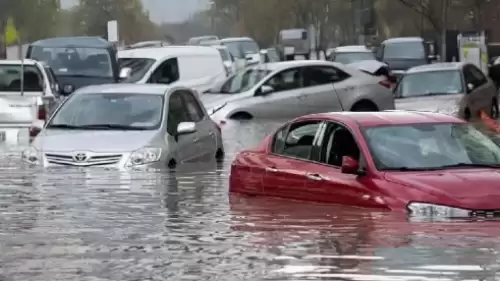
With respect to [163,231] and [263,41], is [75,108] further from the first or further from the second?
[263,41]

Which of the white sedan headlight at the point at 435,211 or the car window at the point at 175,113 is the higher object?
the white sedan headlight at the point at 435,211

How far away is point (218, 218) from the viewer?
12.1 m

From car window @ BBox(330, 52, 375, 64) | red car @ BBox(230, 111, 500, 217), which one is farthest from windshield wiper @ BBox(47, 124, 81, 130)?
car window @ BBox(330, 52, 375, 64)

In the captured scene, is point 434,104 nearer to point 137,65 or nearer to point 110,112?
point 137,65

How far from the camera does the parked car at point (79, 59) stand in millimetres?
29234

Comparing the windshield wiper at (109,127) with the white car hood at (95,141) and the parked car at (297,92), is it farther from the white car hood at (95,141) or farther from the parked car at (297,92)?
the parked car at (297,92)

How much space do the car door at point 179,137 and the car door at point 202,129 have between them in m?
0.13

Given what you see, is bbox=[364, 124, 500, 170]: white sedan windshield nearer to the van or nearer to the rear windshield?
the rear windshield

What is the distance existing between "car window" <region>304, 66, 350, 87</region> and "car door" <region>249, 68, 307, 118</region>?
0.55ft

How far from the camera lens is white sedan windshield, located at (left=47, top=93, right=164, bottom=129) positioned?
54.0ft

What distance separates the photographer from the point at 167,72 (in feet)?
101

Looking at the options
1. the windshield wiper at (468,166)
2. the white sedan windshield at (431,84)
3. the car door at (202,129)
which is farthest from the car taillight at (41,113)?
the windshield wiper at (468,166)

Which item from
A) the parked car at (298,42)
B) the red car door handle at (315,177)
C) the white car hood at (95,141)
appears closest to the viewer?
the red car door handle at (315,177)

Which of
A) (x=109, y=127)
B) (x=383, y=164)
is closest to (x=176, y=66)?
(x=109, y=127)
